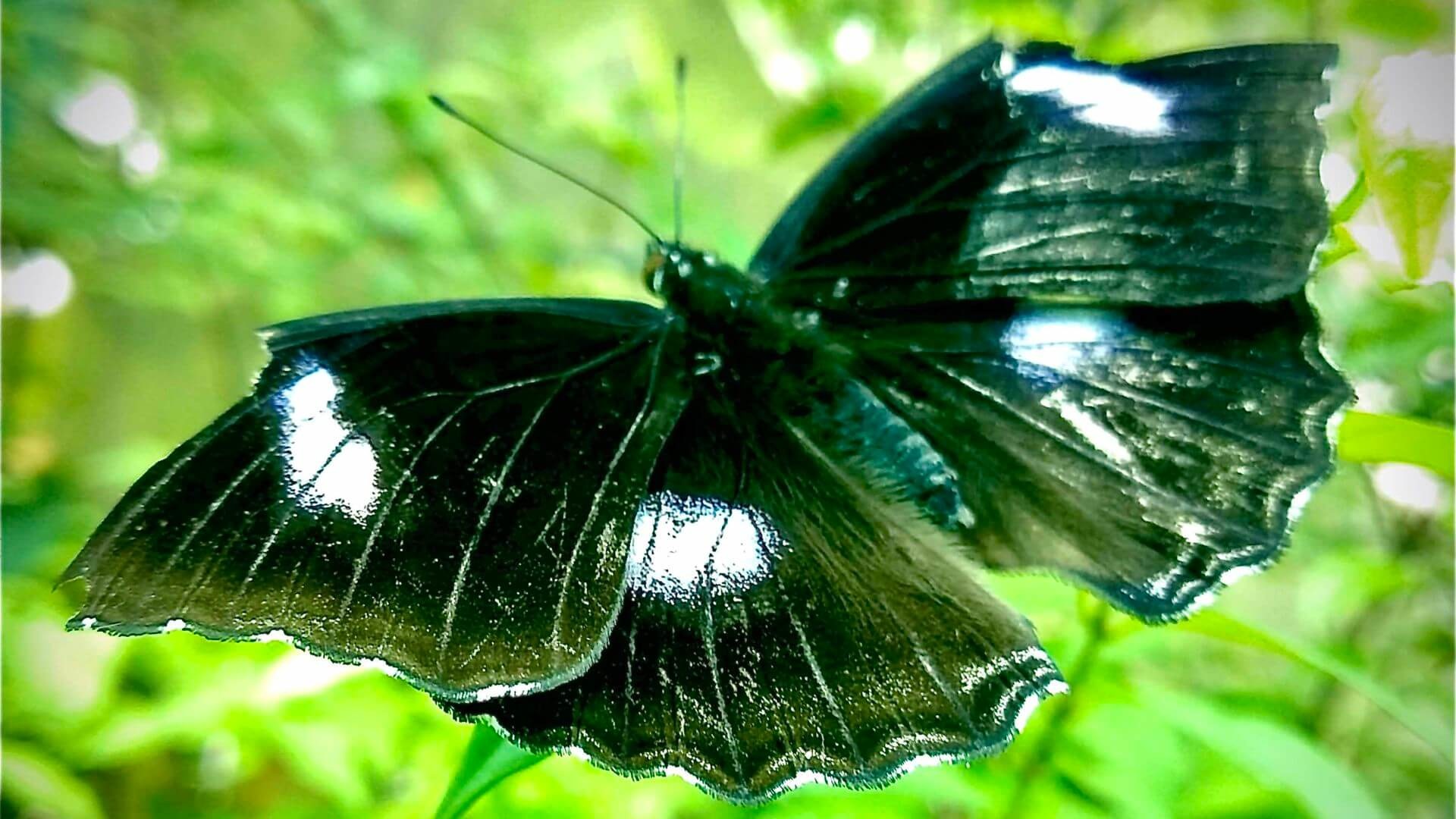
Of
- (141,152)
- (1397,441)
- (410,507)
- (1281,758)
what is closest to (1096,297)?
(1397,441)

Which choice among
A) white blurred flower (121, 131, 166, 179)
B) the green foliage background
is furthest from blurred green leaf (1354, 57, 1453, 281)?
white blurred flower (121, 131, 166, 179)

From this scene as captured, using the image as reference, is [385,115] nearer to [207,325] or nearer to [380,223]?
[380,223]

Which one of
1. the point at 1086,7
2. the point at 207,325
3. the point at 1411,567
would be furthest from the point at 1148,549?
the point at 207,325

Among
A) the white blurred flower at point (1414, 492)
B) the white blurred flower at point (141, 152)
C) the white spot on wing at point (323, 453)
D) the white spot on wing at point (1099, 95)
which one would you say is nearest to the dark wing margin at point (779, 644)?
the white spot on wing at point (323, 453)

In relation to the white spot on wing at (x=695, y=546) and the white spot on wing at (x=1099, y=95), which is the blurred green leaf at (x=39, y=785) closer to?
the white spot on wing at (x=695, y=546)

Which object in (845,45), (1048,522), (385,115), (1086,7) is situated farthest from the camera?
(1086,7)

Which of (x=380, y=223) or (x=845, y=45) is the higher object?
A: (x=845, y=45)

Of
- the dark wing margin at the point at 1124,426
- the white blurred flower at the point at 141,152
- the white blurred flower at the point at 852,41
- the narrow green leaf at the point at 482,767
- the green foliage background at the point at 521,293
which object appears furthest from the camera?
the white blurred flower at the point at 141,152

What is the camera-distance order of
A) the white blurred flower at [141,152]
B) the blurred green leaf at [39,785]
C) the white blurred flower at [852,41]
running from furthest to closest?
1. the white blurred flower at [141,152]
2. the white blurred flower at [852,41]
3. the blurred green leaf at [39,785]
